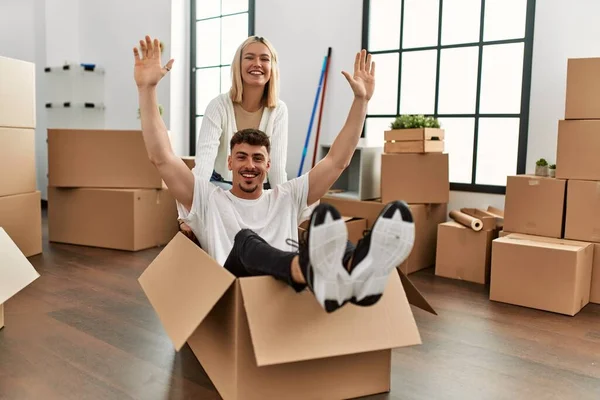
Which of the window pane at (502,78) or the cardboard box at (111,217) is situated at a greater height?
the window pane at (502,78)

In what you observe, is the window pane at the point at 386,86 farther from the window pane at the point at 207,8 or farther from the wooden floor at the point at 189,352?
the window pane at the point at 207,8

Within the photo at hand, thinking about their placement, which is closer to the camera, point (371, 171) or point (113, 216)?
point (371, 171)

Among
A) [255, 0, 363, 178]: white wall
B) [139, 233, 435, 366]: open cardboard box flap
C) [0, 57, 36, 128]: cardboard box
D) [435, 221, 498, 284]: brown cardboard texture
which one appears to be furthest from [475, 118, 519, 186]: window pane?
[0, 57, 36, 128]: cardboard box

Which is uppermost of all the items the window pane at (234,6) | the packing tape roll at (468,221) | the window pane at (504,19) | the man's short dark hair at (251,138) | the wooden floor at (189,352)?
the window pane at (234,6)

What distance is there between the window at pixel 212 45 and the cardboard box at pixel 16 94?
1.74 m

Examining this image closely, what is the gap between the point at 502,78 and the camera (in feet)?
11.5

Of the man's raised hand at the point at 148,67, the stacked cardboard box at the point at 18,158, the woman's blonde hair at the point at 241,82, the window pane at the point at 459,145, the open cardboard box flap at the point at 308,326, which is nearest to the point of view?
the open cardboard box flap at the point at 308,326

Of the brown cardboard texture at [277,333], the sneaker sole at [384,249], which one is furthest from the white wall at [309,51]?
the sneaker sole at [384,249]

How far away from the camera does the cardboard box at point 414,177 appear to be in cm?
336

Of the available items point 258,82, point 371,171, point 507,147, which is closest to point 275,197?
point 258,82

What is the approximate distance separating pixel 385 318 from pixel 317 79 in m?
2.92

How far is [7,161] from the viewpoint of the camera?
3.47 metres

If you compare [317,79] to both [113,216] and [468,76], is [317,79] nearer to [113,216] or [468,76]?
[468,76]

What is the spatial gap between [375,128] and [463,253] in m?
1.28
